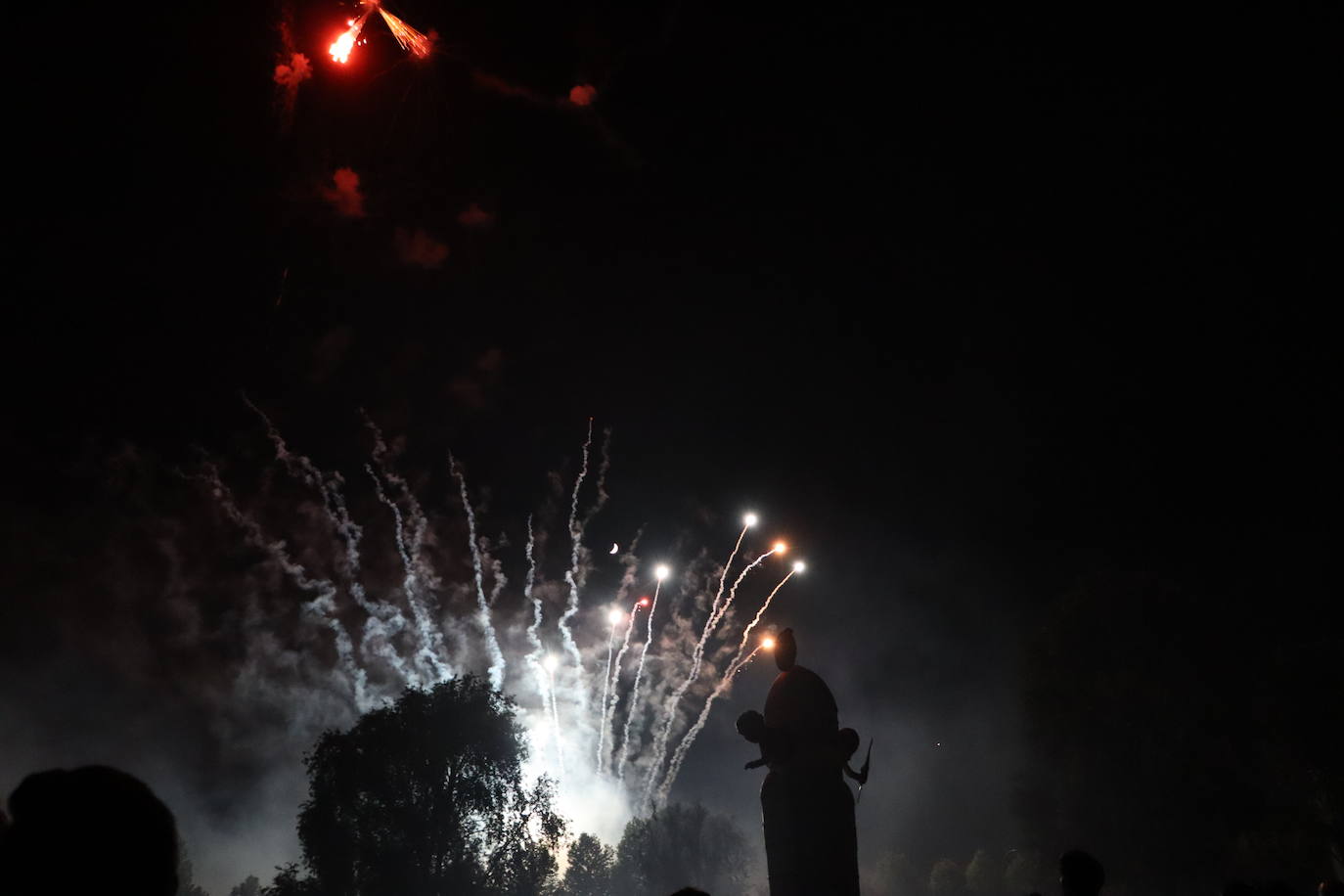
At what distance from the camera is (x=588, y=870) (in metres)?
65.1

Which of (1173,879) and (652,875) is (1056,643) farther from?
(652,875)

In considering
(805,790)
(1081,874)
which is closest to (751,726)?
(805,790)

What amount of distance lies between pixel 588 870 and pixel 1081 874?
221 ft

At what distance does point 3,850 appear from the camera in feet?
7.57

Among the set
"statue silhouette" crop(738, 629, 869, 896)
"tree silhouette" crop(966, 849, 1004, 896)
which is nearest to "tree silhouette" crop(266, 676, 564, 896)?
"statue silhouette" crop(738, 629, 869, 896)

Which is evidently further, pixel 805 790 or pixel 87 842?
pixel 805 790

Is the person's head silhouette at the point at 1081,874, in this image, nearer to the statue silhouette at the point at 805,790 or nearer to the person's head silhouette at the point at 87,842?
the person's head silhouette at the point at 87,842

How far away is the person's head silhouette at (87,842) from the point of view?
7.41ft

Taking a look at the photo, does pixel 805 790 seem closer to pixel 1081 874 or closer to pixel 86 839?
pixel 1081 874

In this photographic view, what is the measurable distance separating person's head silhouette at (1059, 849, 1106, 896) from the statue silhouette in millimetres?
8788

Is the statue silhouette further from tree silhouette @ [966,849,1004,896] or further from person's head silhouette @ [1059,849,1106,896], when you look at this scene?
tree silhouette @ [966,849,1004,896]

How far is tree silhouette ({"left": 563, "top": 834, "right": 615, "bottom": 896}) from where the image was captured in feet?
208


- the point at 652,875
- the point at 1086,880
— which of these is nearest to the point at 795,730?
the point at 1086,880

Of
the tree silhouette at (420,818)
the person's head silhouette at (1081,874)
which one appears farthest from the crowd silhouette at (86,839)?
the tree silhouette at (420,818)
